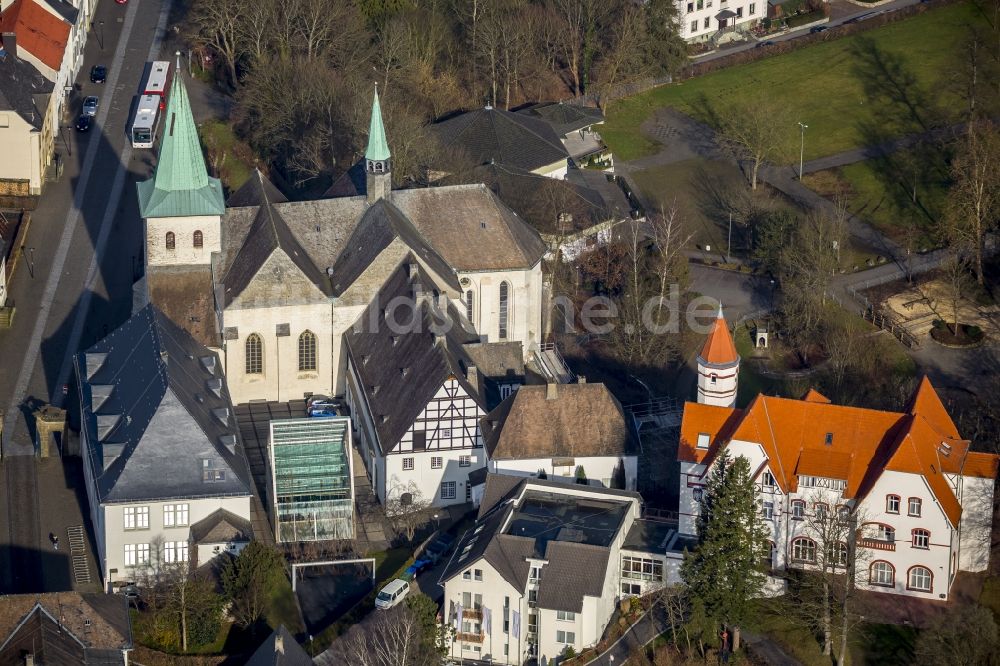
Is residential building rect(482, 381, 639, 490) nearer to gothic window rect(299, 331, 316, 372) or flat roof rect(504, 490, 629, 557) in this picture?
flat roof rect(504, 490, 629, 557)

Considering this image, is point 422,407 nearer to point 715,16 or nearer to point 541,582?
point 541,582

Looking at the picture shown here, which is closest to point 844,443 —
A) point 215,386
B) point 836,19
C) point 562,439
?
point 562,439

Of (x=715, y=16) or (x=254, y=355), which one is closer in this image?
(x=254, y=355)

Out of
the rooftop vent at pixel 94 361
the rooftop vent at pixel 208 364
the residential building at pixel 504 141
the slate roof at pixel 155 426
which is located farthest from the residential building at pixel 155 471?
the residential building at pixel 504 141

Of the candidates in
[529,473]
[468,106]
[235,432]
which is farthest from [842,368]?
[468,106]

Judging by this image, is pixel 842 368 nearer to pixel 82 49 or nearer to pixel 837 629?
pixel 837 629

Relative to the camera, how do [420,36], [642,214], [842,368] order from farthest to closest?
[420,36] < [642,214] < [842,368]

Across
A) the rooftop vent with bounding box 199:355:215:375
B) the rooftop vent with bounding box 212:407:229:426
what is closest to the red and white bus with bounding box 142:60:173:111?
the rooftop vent with bounding box 199:355:215:375
